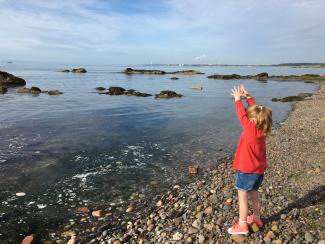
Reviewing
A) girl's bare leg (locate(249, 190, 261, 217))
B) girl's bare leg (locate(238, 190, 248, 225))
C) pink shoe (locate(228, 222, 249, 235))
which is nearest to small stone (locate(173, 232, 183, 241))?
pink shoe (locate(228, 222, 249, 235))

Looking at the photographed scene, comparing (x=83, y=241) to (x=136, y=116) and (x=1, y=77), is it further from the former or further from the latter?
(x=1, y=77)

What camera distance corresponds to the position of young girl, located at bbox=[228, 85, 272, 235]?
663 cm

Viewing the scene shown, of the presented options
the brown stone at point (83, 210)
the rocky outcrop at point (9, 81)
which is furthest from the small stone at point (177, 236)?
the rocky outcrop at point (9, 81)

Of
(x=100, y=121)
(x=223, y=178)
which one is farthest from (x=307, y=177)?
(x=100, y=121)

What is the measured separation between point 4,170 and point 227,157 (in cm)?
977

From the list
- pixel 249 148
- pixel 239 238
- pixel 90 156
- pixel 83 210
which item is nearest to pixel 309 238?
pixel 239 238

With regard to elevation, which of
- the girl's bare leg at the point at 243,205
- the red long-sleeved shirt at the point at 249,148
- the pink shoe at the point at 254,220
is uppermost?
the red long-sleeved shirt at the point at 249,148

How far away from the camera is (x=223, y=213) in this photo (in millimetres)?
8602

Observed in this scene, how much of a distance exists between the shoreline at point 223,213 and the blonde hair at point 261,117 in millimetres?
2535

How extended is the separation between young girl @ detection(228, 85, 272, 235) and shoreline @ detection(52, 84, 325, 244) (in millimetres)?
781

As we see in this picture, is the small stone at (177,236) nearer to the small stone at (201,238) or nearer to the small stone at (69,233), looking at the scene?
the small stone at (201,238)

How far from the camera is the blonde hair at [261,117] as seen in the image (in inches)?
259

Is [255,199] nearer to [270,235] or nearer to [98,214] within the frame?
[270,235]

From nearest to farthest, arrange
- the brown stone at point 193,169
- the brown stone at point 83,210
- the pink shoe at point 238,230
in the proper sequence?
the pink shoe at point 238,230 < the brown stone at point 83,210 < the brown stone at point 193,169
